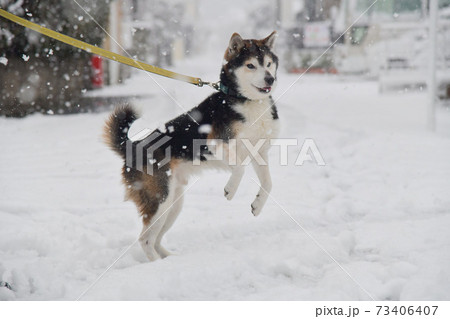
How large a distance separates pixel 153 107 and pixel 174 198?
76cm

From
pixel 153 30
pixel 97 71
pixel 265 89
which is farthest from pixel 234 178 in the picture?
pixel 97 71

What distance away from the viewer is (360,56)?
12.9ft

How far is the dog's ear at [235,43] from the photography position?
1.50 metres

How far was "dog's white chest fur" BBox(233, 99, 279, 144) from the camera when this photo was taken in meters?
1.56

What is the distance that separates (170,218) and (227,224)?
0.30m

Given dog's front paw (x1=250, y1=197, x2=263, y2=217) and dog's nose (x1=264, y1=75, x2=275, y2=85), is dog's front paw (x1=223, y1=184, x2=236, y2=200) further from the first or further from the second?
dog's nose (x1=264, y1=75, x2=275, y2=85)

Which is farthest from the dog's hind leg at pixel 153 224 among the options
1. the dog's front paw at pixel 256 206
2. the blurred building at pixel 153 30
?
the blurred building at pixel 153 30

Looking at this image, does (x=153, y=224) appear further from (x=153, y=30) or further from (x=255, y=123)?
(x=153, y=30)

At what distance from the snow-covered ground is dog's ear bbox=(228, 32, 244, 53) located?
19 cm

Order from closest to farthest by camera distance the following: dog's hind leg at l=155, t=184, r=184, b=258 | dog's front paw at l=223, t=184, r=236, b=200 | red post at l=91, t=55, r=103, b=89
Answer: dog's front paw at l=223, t=184, r=236, b=200, dog's hind leg at l=155, t=184, r=184, b=258, red post at l=91, t=55, r=103, b=89


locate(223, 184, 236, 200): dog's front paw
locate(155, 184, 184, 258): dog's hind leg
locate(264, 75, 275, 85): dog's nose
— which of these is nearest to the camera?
locate(264, 75, 275, 85): dog's nose

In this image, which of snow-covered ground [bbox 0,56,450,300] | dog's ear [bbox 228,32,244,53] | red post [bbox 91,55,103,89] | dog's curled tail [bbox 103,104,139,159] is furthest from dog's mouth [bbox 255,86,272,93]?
red post [bbox 91,55,103,89]

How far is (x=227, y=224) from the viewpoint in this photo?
1908 millimetres
